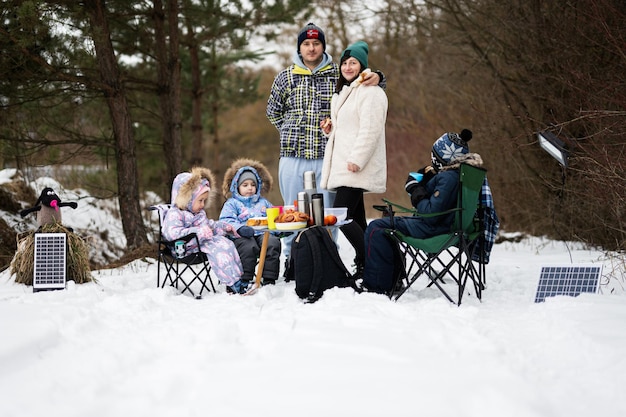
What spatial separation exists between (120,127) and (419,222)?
181 inches

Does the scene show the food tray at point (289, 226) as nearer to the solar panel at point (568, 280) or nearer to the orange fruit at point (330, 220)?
the orange fruit at point (330, 220)

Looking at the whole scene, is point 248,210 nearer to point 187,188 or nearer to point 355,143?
point 187,188

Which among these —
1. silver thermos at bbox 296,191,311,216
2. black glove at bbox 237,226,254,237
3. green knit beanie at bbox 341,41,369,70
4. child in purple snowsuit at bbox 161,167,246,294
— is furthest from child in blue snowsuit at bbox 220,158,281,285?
green knit beanie at bbox 341,41,369,70

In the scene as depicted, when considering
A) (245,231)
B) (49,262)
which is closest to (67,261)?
(49,262)

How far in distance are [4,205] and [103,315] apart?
5344 millimetres

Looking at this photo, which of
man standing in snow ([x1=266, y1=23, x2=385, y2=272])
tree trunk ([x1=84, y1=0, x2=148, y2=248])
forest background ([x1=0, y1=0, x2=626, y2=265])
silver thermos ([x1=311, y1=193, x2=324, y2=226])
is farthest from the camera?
tree trunk ([x1=84, y1=0, x2=148, y2=248])

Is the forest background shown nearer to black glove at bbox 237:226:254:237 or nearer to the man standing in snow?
the man standing in snow

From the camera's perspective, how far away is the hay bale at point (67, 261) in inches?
210

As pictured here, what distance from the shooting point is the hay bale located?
534cm

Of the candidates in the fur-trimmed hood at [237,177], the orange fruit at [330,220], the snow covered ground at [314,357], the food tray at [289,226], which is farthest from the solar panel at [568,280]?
the fur-trimmed hood at [237,177]

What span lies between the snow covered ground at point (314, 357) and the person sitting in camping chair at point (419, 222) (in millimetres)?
329

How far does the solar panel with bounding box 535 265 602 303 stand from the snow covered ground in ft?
0.63

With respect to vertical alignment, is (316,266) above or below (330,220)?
below

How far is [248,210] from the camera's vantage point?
575cm
